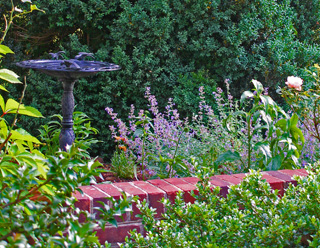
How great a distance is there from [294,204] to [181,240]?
53 centimetres

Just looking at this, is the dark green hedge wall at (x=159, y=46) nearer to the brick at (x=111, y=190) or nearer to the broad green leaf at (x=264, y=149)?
the broad green leaf at (x=264, y=149)

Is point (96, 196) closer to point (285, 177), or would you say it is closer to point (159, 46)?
point (285, 177)

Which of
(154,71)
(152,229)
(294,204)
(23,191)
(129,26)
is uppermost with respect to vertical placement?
(129,26)

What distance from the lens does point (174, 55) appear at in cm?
518

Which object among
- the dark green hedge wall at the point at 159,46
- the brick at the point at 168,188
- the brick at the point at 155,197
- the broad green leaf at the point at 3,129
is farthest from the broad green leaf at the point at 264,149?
the dark green hedge wall at the point at 159,46

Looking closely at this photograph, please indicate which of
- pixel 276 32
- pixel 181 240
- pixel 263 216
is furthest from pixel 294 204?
pixel 276 32

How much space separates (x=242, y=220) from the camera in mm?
1828

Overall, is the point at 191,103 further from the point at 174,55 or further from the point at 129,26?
the point at 129,26

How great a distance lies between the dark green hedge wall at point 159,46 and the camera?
4977 mm

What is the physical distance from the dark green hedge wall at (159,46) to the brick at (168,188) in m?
2.71

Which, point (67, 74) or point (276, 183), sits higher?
point (67, 74)

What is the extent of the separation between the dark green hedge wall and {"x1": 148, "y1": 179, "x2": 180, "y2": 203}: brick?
107 inches

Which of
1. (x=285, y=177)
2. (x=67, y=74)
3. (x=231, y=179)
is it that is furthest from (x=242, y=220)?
(x=67, y=74)

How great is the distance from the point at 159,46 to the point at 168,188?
3.11m
